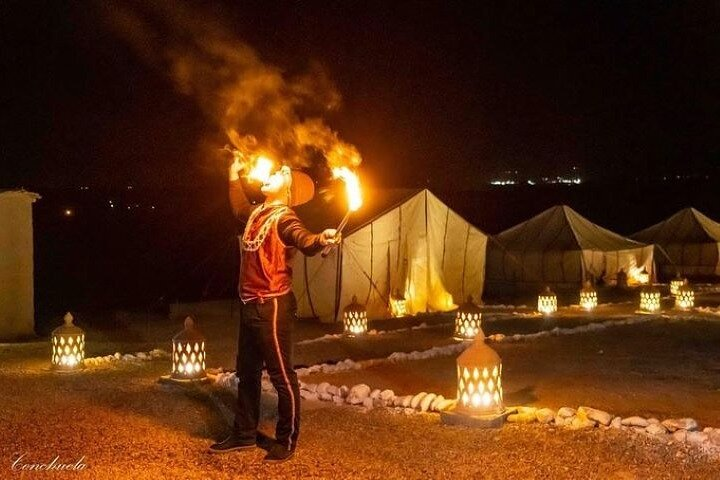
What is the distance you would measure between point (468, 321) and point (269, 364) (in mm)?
9129

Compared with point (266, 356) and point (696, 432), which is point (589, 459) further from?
point (266, 356)

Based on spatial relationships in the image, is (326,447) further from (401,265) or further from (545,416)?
(401,265)

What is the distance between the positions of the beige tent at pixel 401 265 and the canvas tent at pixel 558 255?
5.80 metres

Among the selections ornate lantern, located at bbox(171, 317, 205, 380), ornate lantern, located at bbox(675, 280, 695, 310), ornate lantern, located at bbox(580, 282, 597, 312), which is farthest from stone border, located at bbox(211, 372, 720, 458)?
ornate lantern, located at bbox(675, 280, 695, 310)

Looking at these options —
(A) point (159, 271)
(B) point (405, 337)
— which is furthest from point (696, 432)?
(A) point (159, 271)

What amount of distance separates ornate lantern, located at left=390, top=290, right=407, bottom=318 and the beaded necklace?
1550 cm

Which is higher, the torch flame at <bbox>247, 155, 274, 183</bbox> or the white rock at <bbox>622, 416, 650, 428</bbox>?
the torch flame at <bbox>247, 155, 274, 183</bbox>

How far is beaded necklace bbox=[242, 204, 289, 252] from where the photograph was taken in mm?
6430

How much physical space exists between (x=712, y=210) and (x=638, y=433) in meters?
72.5

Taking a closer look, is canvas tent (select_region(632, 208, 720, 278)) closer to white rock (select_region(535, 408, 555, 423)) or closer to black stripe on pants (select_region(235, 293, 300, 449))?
white rock (select_region(535, 408, 555, 423))

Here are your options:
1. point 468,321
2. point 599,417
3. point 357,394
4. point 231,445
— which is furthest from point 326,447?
point 468,321

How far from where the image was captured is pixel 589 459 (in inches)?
247

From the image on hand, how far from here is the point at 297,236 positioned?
20.4 feet

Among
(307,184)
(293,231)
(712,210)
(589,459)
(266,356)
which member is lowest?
(589,459)
